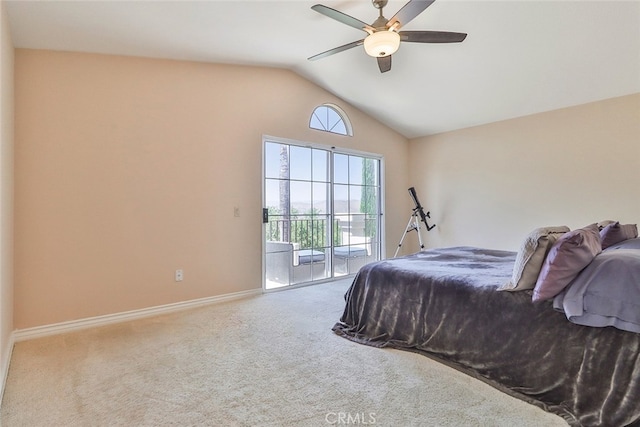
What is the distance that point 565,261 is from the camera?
1.58m

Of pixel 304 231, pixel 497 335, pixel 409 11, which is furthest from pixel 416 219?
pixel 409 11

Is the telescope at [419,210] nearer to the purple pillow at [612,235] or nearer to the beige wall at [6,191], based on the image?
the purple pillow at [612,235]

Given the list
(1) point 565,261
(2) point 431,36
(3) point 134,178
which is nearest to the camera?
(1) point 565,261

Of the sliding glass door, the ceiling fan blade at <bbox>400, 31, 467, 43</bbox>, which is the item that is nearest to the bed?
the ceiling fan blade at <bbox>400, 31, 467, 43</bbox>

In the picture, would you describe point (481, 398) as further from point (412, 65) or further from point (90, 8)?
point (90, 8)

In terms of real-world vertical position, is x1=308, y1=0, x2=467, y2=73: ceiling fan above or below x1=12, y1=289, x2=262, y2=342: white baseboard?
above

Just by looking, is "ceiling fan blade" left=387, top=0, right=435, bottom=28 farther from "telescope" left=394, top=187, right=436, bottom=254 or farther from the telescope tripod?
the telescope tripod

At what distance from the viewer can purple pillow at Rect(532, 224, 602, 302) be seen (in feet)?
5.14

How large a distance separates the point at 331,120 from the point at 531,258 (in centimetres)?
343

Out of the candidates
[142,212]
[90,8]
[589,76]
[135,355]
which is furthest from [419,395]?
[589,76]

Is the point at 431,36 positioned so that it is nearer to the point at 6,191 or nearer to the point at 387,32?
the point at 387,32

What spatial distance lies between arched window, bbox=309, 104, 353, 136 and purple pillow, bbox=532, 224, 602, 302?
131 inches

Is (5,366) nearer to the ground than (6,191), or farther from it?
nearer to the ground

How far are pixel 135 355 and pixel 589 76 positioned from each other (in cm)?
483
